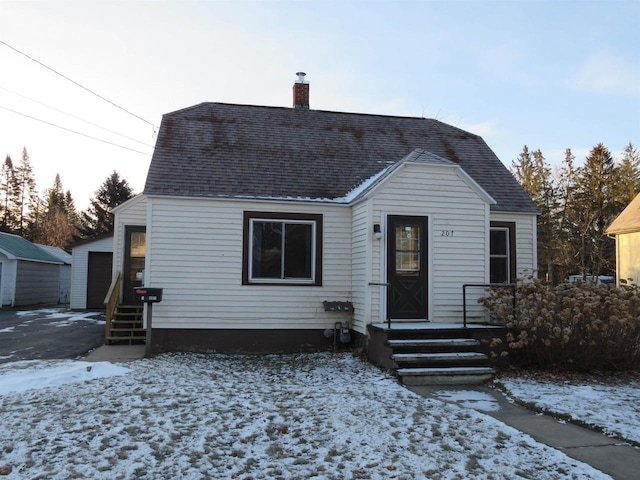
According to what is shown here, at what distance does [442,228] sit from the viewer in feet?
31.8

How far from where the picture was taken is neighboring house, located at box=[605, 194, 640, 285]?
720 inches

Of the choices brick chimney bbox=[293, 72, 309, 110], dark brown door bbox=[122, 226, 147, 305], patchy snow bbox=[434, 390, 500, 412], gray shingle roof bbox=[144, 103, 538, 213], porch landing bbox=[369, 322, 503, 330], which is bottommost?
patchy snow bbox=[434, 390, 500, 412]

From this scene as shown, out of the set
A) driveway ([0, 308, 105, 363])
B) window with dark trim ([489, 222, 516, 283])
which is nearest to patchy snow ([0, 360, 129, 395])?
driveway ([0, 308, 105, 363])

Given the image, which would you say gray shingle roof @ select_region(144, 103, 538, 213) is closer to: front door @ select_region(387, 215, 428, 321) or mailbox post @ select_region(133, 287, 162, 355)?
front door @ select_region(387, 215, 428, 321)

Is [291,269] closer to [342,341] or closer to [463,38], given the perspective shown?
[342,341]

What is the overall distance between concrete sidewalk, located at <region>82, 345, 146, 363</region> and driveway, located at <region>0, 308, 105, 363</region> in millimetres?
376

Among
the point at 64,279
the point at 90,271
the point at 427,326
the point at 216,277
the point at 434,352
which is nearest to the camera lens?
the point at 434,352

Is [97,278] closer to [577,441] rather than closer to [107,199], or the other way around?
[107,199]

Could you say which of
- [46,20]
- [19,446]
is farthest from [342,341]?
[46,20]

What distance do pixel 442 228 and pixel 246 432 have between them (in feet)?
19.5

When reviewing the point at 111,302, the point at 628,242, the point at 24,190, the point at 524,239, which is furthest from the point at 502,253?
the point at 24,190

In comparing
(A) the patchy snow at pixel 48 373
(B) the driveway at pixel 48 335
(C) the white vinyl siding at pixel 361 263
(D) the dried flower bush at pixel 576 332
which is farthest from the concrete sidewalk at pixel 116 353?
(D) the dried flower bush at pixel 576 332

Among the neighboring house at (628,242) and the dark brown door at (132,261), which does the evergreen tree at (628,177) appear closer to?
the neighboring house at (628,242)

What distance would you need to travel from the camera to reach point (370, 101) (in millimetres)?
20203
